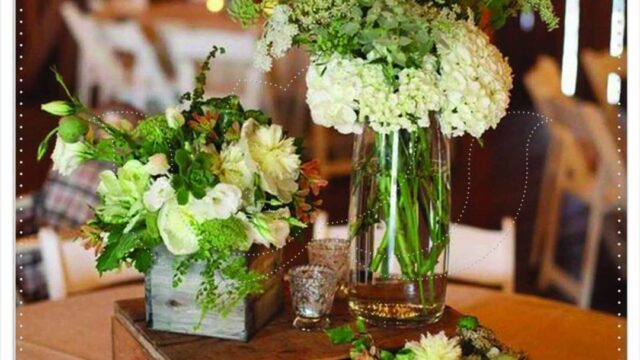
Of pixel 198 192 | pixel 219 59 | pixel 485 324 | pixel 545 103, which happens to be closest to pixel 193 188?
Answer: pixel 198 192

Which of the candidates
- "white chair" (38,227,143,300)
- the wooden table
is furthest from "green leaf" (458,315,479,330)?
the wooden table

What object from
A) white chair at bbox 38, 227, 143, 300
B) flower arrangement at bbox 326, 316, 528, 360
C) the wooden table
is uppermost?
the wooden table

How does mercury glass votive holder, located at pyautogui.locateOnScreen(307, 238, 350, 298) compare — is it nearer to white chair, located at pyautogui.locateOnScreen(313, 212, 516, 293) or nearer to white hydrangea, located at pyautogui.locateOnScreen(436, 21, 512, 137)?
white hydrangea, located at pyautogui.locateOnScreen(436, 21, 512, 137)

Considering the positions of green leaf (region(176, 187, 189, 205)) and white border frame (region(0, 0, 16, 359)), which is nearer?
green leaf (region(176, 187, 189, 205))

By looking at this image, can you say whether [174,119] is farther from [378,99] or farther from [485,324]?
[485,324]

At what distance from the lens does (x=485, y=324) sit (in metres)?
1.68

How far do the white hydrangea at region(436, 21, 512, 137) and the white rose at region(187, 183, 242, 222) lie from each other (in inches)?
11.1

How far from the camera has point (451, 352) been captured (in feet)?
3.48

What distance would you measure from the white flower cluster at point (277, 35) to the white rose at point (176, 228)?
0.23m

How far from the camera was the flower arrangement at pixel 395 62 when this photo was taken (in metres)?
1.16

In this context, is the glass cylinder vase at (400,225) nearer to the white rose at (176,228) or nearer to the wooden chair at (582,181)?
the white rose at (176,228)

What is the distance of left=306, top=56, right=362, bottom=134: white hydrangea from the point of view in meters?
1.17

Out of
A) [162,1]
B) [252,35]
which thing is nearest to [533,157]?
[252,35]

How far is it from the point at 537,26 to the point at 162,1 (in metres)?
1.82
